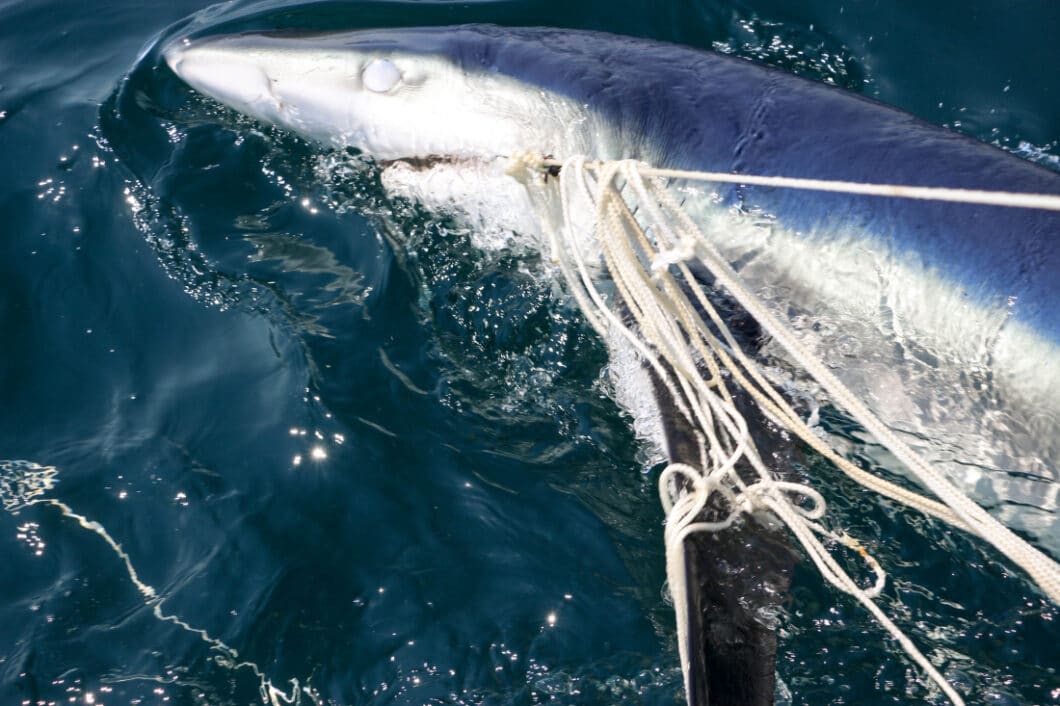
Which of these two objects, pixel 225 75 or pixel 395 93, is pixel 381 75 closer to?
pixel 395 93

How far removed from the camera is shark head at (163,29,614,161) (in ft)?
8.96

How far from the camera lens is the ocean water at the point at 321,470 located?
218 centimetres

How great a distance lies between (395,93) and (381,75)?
65 millimetres

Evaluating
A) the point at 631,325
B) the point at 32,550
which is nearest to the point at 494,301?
the point at 631,325

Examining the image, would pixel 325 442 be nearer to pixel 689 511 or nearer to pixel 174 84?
pixel 689 511

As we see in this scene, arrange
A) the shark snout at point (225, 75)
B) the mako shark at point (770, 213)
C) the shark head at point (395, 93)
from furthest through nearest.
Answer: the shark snout at point (225, 75), the shark head at point (395, 93), the mako shark at point (770, 213)

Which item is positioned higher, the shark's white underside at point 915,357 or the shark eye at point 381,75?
the shark eye at point 381,75

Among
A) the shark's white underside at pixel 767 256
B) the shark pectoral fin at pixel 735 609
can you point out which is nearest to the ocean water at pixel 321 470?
the shark's white underside at pixel 767 256

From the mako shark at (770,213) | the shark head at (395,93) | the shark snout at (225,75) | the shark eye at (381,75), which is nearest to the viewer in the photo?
the mako shark at (770,213)

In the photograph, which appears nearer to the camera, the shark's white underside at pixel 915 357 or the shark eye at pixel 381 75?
the shark's white underside at pixel 915 357

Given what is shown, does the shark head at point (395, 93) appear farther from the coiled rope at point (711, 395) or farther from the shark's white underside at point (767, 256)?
the coiled rope at point (711, 395)

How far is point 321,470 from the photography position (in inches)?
101

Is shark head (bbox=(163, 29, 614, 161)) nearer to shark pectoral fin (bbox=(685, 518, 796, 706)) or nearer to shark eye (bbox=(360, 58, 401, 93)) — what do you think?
shark eye (bbox=(360, 58, 401, 93))

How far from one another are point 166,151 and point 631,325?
193 centimetres
